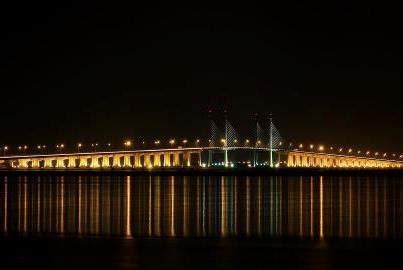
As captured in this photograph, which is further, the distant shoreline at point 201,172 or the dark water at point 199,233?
the distant shoreline at point 201,172

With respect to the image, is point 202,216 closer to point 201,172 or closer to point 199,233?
point 199,233

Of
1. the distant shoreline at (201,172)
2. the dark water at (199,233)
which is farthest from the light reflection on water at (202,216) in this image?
the distant shoreline at (201,172)

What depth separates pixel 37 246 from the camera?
2150cm

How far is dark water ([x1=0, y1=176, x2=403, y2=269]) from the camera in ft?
61.9

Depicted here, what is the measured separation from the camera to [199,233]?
26.0 m

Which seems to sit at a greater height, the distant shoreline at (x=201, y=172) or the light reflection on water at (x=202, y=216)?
the distant shoreline at (x=201, y=172)

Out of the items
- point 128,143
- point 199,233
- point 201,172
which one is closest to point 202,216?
point 199,233

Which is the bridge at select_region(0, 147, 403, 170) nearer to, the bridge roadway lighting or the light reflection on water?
the bridge roadway lighting

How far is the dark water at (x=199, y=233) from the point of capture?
18.9 metres

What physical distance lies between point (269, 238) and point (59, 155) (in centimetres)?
7874

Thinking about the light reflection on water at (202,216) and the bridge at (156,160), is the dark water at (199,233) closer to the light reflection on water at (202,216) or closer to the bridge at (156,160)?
the light reflection on water at (202,216)

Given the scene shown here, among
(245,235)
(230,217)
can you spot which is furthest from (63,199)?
(245,235)

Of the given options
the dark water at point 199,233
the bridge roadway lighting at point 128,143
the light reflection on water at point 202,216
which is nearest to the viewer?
the dark water at point 199,233

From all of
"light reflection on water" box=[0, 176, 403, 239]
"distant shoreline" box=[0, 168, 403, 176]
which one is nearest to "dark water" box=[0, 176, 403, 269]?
"light reflection on water" box=[0, 176, 403, 239]
